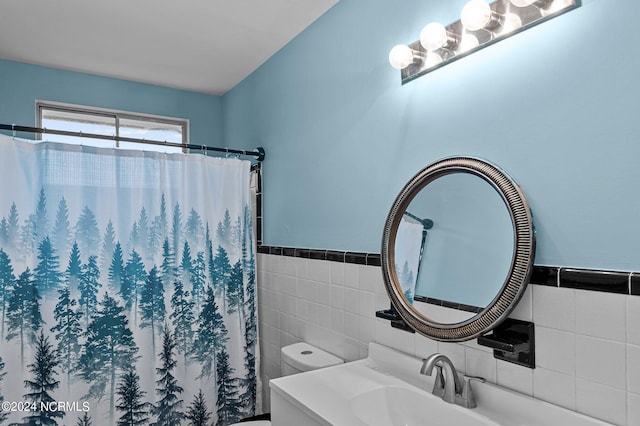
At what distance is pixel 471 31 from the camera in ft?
4.50

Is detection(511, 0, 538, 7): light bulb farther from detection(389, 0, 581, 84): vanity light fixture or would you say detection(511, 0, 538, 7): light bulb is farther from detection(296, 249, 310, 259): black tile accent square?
detection(296, 249, 310, 259): black tile accent square

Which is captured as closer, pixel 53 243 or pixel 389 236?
pixel 389 236

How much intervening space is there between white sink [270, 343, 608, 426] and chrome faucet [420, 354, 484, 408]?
0.02 meters

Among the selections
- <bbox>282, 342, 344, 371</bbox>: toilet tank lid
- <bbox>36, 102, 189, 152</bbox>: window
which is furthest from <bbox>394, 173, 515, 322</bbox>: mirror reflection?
<bbox>36, 102, 189, 152</bbox>: window

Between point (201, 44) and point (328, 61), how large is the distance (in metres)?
0.90

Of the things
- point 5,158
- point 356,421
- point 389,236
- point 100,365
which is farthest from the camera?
point 100,365

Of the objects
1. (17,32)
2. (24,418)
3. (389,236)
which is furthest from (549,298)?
(17,32)

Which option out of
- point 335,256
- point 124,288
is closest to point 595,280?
point 335,256

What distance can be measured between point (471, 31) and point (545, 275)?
82 centimetres

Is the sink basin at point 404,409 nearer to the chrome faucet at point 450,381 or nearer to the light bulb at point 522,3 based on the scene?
the chrome faucet at point 450,381

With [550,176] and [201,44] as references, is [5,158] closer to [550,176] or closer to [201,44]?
[201,44]

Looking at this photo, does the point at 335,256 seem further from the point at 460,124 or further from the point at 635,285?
the point at 635,285

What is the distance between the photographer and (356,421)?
4.08 feet


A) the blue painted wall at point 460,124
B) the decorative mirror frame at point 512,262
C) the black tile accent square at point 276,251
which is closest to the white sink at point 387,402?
the decorative mirror frame at point 512,262
